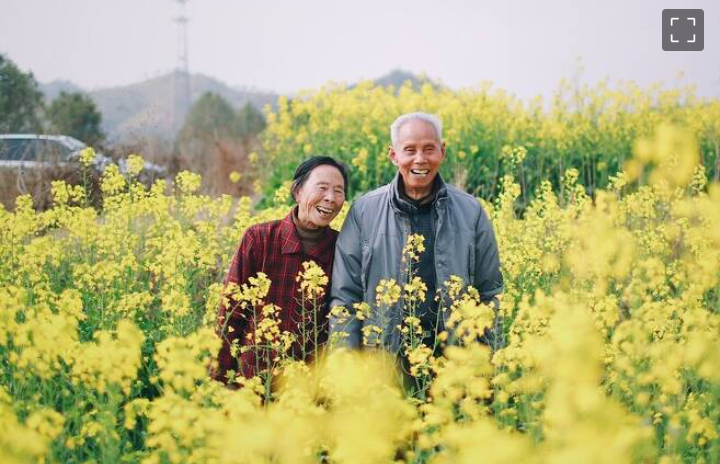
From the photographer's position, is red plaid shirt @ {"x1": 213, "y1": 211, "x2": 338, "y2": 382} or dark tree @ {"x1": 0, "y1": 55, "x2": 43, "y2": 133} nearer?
red plaid shirt @ {"x1": 213, "y1": 211, "x2": 338, "y2": 382}

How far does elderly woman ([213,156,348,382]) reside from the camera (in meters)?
3.94

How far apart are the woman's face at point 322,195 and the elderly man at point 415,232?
0.55ft

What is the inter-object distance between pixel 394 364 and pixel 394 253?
26.9 inches

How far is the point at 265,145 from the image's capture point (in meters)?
11.1

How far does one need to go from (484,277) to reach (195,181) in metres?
2.96

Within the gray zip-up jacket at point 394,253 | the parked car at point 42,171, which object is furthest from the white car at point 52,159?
the gray zip-up jacket at point 394,253

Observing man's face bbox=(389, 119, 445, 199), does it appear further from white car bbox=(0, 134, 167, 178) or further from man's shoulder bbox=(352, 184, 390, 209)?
white car bbox=(0, 134, 167, 178)

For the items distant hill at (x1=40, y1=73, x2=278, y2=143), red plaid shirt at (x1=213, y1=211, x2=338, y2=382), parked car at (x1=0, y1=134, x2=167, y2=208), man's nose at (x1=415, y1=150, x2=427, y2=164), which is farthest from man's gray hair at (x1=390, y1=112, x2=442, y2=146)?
distant hill at (x1=40, y1=73, x2=278, y2=143)

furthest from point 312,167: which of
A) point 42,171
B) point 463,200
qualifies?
point 42,171

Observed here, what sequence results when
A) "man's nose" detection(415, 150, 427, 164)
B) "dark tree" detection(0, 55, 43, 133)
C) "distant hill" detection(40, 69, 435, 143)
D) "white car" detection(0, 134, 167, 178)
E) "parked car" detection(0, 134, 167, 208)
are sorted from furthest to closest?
1. "dark tree" detection(0, 55, 43, 133)
2. "distant hill" detection(40, 69, 435, 143)
3. "white car" detection(0, 134, 167, 178)
4. "parked car" detection(0, 134, 167, 208)
5. "man's nose" detection(415, 150, 427, 164)

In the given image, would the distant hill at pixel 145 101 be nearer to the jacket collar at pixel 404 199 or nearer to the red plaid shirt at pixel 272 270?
the red plaid shirt at pixel 272 270

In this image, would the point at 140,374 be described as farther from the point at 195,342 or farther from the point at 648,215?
the point at 648,215

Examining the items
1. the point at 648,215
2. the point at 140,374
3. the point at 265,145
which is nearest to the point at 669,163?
the point at 648,215

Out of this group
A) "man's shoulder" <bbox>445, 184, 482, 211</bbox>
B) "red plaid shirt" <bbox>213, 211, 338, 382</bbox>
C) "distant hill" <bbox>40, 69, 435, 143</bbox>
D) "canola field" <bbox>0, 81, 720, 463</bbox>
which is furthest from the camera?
"distant hill" <bbox>40, 69, 435, 143</bbox>
